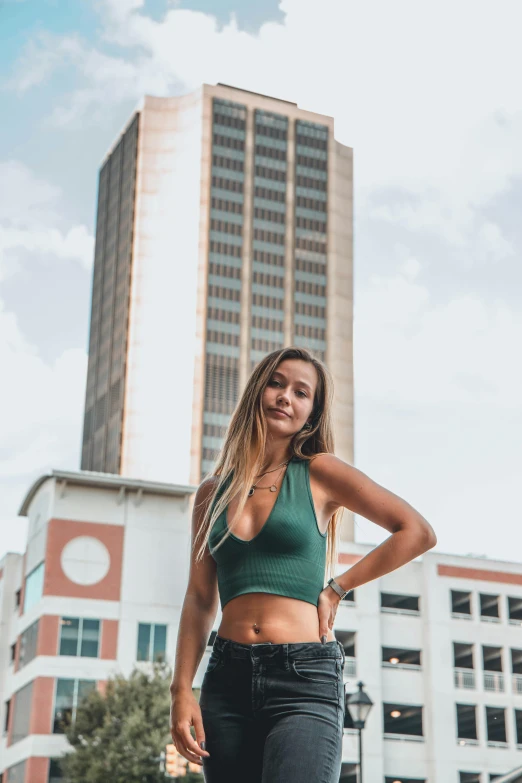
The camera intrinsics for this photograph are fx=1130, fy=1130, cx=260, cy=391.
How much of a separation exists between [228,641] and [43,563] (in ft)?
147

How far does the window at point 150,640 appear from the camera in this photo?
45.2 metres

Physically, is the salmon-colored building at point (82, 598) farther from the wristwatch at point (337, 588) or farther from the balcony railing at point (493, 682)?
the wristwatch at point (337, 588)

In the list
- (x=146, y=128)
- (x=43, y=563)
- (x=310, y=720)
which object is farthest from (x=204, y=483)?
(x=146, y=128)

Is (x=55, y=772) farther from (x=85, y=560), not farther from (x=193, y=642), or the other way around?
(x=193, y=642)

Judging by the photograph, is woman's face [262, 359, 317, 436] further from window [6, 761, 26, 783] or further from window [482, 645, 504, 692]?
window [482, 645, 504, 692]

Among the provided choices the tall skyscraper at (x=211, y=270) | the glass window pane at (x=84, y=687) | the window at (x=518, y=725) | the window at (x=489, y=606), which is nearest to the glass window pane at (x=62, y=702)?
the glass window pane at (x=84, y=687)

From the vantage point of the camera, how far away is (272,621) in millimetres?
2994

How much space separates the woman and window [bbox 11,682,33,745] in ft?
142

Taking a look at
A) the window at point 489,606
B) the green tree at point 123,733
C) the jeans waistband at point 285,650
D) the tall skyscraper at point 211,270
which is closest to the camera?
the jeans waistband at point 285,650

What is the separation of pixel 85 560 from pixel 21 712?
21.4 feet

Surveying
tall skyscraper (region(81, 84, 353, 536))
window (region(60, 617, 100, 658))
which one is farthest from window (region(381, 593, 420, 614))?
tall skyscraper (region(81, 84, 353, 536))

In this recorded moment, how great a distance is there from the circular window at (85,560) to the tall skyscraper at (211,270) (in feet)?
144

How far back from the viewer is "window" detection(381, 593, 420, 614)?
53.6m

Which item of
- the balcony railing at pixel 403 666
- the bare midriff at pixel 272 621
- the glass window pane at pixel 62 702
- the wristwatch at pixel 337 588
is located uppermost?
the balcony railing at pixel 403 666
